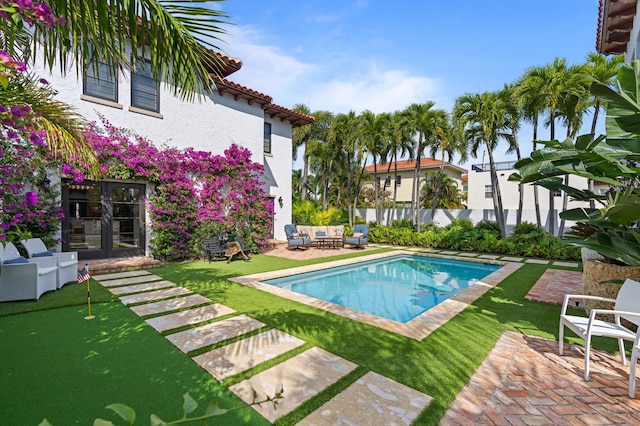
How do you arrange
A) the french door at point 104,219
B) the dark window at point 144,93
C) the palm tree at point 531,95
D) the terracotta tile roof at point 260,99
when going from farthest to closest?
the terracotta tile roof at point 260,99 < the palm tree at point 531,95 < the dark window at point 144,93 < the french door at point 104,219

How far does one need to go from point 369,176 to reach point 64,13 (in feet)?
113

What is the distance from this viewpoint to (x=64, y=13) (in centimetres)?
216

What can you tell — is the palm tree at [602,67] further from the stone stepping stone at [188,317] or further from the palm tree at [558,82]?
the stone stepping stone at [188,317]

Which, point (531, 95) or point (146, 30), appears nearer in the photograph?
point (146, 30)

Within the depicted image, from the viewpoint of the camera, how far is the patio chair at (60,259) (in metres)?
6.89

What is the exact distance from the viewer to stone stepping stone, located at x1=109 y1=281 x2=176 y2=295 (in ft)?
22.3

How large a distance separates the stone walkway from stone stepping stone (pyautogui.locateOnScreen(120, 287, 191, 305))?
0.06 metres

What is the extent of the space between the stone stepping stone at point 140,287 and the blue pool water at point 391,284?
99.3 inches

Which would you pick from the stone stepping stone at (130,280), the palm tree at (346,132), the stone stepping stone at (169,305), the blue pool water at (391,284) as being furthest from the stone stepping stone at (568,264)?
the stone stepping stone at (130,280)

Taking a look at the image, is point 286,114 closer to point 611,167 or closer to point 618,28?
point 618,28

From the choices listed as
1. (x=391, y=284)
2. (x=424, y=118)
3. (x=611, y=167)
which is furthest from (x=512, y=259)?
(x=611, y=167)

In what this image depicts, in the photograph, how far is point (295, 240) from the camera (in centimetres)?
1427

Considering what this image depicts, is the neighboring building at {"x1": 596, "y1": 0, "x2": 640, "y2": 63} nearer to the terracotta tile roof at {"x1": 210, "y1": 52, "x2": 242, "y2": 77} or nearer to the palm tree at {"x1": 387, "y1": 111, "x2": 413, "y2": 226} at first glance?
the palm tree at {"x1": 387, "y1": 111, "x2": 413, "y2": 226}

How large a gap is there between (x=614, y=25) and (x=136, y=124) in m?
15.7
